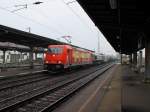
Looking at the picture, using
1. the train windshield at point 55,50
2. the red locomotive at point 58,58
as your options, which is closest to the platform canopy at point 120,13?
the red locomotive at point 58,58

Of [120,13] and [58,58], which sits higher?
[120,13]

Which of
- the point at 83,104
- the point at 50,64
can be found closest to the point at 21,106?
the point at 83,104

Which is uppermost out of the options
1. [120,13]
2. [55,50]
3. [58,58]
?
[120,13]

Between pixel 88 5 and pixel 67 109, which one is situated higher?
pixel 88 5

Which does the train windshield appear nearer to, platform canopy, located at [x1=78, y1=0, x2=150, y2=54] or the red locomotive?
the red locomotive

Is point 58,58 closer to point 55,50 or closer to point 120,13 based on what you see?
point 55,50

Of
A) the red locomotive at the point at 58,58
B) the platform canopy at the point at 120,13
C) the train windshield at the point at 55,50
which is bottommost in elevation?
the red locomotive at the point at 58,58

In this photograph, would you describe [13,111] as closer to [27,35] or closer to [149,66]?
[149,66]

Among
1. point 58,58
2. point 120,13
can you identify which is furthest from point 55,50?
point 120,13

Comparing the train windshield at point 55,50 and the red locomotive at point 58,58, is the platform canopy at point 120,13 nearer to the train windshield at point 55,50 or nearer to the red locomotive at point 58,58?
the red locomotive at point 58,58

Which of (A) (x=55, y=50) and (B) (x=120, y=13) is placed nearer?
(B) (x=120, y=13)

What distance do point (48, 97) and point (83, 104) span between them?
8.62 feet

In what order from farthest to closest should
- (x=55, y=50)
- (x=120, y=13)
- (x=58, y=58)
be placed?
(x=55, y=50)
(x=58, y=58)
(x=120, y=13)

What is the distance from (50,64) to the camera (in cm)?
3086
